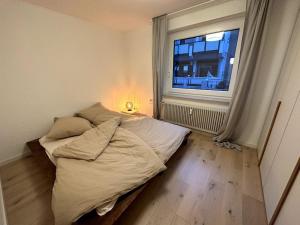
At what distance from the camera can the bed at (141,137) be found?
0.98 meters

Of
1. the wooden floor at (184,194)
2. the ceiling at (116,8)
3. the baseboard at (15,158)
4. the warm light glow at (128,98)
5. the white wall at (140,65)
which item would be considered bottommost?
the wooden floor at (184,194)

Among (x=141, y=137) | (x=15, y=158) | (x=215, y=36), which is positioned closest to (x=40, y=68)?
(x=15, y=158)

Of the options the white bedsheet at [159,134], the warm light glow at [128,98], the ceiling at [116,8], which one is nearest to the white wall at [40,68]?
the ceiling at [116,8]

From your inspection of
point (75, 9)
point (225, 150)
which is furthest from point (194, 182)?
point (75, 9)

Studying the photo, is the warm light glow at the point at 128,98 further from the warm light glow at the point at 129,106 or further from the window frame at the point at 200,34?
the window frame at the point at 200,34

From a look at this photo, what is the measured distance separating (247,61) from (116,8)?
6.79 feet

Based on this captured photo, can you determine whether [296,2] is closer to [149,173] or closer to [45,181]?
[149,173]

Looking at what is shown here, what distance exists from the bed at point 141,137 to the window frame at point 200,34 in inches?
37.1

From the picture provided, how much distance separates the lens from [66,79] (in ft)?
7.66

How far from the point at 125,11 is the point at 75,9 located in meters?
0.75

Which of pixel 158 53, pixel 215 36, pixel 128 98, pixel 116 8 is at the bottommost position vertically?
pixel 128 98

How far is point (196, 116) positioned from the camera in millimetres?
2588

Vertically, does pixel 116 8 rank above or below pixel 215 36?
above

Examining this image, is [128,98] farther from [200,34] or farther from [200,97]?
[200,34]
